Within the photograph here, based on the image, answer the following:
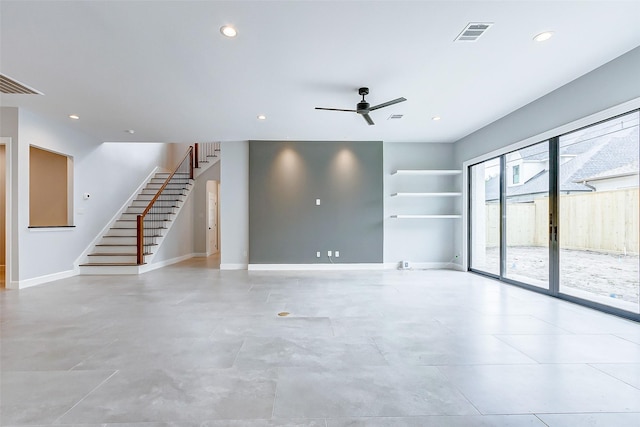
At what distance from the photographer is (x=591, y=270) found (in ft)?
13.4

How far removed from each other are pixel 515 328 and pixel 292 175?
209 inches

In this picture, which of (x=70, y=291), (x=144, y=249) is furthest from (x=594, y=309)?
(x=144, y=249)

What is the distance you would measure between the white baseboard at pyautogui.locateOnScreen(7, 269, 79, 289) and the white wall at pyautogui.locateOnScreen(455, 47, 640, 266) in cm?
889

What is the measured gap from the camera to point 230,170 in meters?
7.20

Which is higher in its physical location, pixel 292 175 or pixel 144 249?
pixel 292 175

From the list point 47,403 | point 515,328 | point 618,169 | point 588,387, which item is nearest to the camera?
point 47,403

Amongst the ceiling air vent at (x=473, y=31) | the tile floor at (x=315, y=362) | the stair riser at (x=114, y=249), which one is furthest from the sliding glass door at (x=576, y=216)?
the stair riser at (x=114, y=249)

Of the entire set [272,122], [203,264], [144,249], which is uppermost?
[272,122]

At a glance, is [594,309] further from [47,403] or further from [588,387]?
[47,403]

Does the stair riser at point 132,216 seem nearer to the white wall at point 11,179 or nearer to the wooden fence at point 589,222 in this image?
the white wall at point 11,179

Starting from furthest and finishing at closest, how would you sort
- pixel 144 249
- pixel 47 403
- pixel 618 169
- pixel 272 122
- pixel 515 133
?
pixel 144 249, pixel 272 122, pixel 515 133, pixel 618 169, pixel 47 403

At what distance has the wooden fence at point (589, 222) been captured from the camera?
3.56 meters

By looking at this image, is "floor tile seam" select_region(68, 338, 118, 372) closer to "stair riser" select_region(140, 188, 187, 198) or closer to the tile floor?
the tile floor

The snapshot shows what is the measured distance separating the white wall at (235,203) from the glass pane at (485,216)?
533 centimetres
